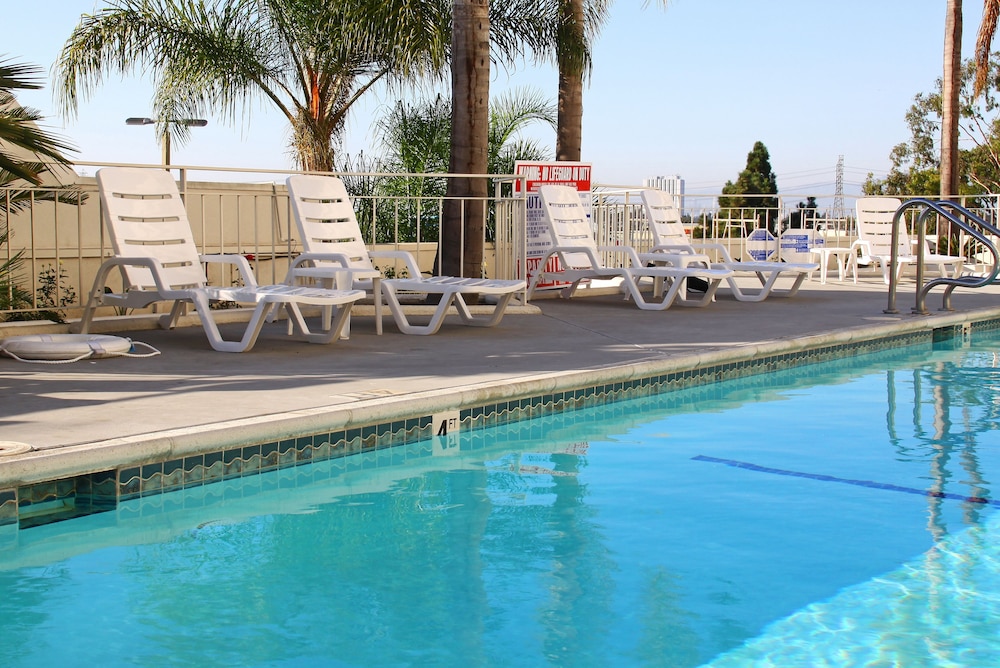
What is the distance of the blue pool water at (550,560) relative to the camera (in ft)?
9.68

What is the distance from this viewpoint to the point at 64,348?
19.9 feet

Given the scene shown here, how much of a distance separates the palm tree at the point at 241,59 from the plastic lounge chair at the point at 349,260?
5.50m

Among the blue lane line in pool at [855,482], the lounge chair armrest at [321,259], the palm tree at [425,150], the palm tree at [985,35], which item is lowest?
the blue lane line in pool at [855,482]

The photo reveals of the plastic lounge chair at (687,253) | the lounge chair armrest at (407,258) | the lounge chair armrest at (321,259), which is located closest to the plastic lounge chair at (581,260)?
the plastic lounge chair at (687,253)

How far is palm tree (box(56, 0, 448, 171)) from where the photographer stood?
14609 mm

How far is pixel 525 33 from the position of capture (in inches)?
580

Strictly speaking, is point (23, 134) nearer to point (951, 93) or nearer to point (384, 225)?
point (384, 225)

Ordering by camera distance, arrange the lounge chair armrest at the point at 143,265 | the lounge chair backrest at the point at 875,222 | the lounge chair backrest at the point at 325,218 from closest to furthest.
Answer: the lounge chair armrest at the point at 143,265
the lounge chair backrest at the point at 325,218
the lounge chair backrest at the point at 875,222

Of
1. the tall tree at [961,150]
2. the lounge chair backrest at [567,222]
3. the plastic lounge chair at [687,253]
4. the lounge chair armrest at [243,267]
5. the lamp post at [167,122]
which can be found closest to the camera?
the lounge chair armrest at [243,267]

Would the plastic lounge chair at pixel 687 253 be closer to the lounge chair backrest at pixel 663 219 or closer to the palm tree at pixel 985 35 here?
the lounge chair backrest at pixel 663 219

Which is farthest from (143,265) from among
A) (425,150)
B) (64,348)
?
(425,150)

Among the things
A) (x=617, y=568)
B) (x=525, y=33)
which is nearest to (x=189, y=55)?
(x=525, y=33)

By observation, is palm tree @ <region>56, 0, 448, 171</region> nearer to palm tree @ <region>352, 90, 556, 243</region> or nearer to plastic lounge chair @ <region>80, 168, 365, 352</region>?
palm tree @ <region>352, 90, 556, 243</region>

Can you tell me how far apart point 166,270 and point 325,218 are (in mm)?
1410
